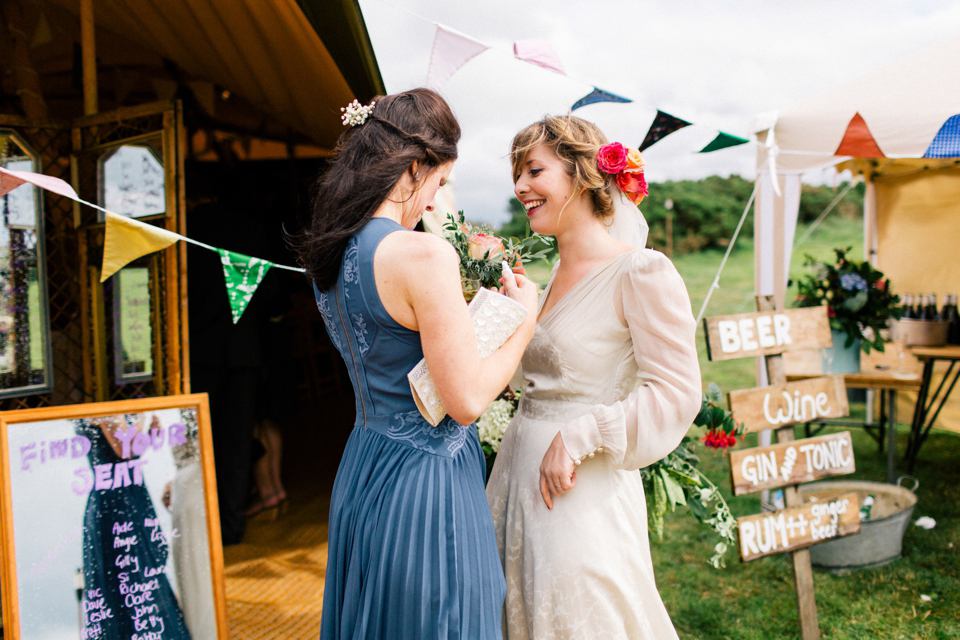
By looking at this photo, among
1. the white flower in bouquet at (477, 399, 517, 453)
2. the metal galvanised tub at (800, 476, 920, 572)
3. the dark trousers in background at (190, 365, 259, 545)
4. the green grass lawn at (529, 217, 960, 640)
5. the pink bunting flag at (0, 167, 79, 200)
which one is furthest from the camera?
the dark trousers in background at (190, 365, 259, 545)

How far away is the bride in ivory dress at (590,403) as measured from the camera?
153cm

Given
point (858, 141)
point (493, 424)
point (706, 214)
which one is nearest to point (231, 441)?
point (493, 424)

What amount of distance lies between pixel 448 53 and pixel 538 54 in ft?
1.35

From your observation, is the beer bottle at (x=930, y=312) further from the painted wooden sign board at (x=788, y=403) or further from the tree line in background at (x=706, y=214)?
the tree line in background at (x=706, y=214)

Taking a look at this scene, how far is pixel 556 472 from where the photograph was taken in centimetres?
155

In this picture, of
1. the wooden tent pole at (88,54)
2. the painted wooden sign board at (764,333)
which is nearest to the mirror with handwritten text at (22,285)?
the wooden tent pole at (88,54)

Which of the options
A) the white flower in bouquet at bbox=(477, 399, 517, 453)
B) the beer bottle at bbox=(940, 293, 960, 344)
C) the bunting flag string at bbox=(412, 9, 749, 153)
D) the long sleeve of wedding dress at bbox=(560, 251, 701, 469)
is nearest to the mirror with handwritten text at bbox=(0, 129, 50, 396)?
the bunting flag string at bbox=(412, 9, 749, 153)

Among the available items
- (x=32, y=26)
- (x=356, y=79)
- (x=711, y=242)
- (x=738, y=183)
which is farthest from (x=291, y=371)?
(x=738, y=183)

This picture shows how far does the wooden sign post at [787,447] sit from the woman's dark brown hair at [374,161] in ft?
5.68

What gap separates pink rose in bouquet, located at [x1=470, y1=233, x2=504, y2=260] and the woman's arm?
8.7 inches

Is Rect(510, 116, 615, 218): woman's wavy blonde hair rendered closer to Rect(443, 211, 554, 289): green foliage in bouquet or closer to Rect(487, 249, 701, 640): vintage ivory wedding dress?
Rect(487, 249, 701, 640): vintage ivory wedding dress

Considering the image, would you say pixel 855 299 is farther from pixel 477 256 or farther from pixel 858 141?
pixel 477 256

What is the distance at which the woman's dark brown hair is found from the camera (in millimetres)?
1334

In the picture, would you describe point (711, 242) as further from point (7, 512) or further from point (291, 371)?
point (7, 512)
